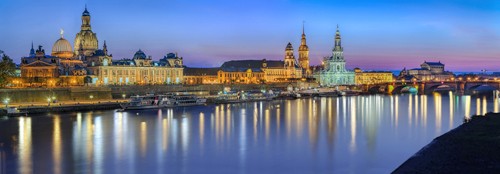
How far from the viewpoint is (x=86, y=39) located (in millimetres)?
105375

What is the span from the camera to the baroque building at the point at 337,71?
482 feet

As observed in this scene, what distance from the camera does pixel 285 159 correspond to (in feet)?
93.4

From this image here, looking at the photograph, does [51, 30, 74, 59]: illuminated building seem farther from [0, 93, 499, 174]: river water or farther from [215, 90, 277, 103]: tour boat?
[0, 93, 499, 174]: river water

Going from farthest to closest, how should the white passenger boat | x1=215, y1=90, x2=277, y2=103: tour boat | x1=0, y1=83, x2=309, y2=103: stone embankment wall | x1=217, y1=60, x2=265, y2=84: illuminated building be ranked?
x1=217, y1=60, x2=265, y2=84: illuminated building → x1=215, y1=90, x2=277, y2=103: tour boat → the white passenger boat → x1=0, y1=83, x2=309, y2=103: stone embankment wall

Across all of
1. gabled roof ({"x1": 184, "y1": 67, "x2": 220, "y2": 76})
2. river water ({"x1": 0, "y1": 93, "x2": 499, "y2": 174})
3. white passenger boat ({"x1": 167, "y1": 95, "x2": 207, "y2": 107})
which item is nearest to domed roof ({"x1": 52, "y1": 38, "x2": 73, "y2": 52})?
gabled roof ({"x1": 184, "y1": 67, "x2": 220, "y2": 76})

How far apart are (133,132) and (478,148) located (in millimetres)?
24168

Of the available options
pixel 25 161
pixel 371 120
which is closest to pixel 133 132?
pixel 25 161

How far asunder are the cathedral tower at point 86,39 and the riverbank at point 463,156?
281ft

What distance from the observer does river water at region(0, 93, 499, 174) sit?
1051 inches

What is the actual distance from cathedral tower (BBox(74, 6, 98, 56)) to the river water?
2085 inches

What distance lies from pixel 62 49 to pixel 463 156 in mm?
91557

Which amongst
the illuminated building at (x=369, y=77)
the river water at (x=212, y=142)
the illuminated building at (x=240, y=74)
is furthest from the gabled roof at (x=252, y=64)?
the river water at (x=212, y=142)

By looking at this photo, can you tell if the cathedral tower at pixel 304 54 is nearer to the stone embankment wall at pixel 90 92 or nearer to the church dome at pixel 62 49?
the stone embankment wall at pixel 90 92

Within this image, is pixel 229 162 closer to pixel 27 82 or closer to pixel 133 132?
pixel 133 132
